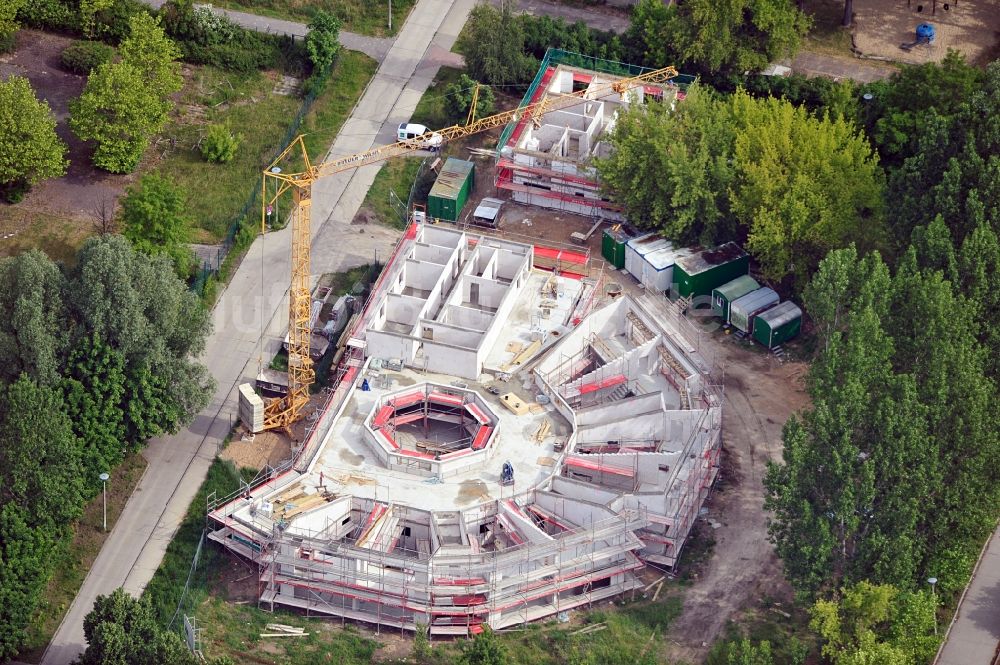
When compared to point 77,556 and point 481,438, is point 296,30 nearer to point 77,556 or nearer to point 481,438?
point 481,438

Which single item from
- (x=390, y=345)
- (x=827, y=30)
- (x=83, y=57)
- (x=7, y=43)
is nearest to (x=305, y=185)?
(x=390, y=345)

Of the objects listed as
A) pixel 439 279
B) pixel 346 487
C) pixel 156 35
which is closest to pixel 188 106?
pixel 156 35

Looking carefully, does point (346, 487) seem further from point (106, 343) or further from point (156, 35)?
point (156, 35)

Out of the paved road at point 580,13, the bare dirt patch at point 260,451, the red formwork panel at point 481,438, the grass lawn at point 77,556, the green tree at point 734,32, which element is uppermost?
the green tree at point 734,32

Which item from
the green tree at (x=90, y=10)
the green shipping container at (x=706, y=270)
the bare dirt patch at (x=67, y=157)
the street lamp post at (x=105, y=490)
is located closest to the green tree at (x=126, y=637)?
the street lamp post at (x=105, y=490)

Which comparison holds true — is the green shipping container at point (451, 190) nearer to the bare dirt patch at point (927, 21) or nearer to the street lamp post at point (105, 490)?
the bare dirt patch at point (927, 21)
